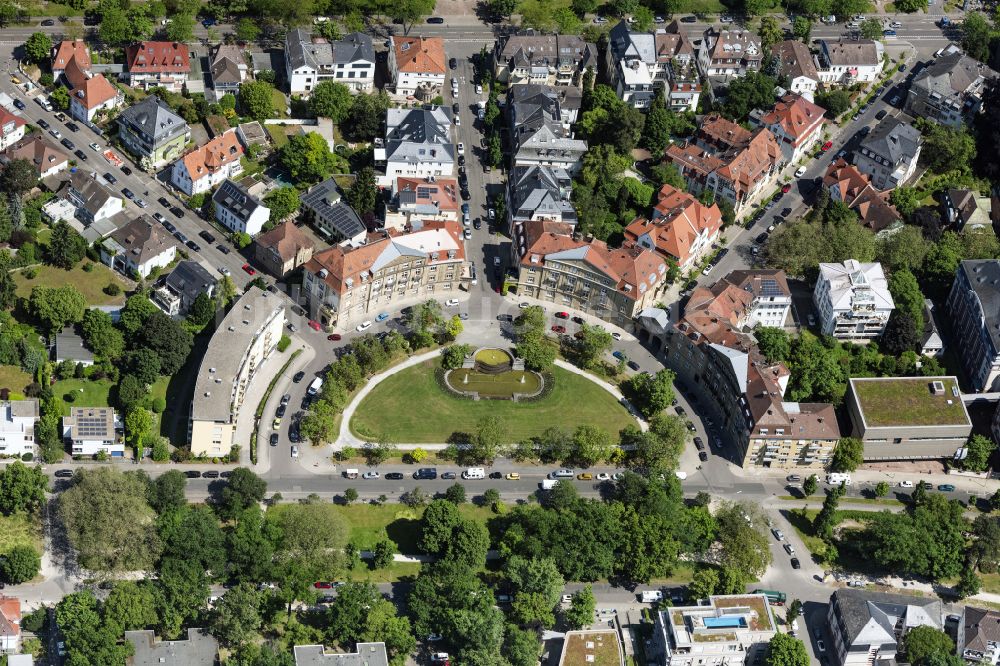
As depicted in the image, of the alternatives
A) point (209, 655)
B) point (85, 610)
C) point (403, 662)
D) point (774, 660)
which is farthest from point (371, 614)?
point (774, 660)

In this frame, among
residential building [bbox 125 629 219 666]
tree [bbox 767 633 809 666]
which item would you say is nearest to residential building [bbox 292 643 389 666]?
residential building [bbox 125 629 219 666]

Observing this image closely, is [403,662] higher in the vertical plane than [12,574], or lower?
lower

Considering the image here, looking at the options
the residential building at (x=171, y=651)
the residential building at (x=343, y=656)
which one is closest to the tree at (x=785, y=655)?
the residential building at (x=343, y=656)

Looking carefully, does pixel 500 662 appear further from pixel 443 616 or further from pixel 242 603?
pixel 242 603

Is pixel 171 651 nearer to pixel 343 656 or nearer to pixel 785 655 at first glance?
pixel 343 656

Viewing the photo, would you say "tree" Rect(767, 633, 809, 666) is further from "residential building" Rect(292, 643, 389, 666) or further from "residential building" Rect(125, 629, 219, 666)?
"residential building" Rect(125, 629, 219, 666)
